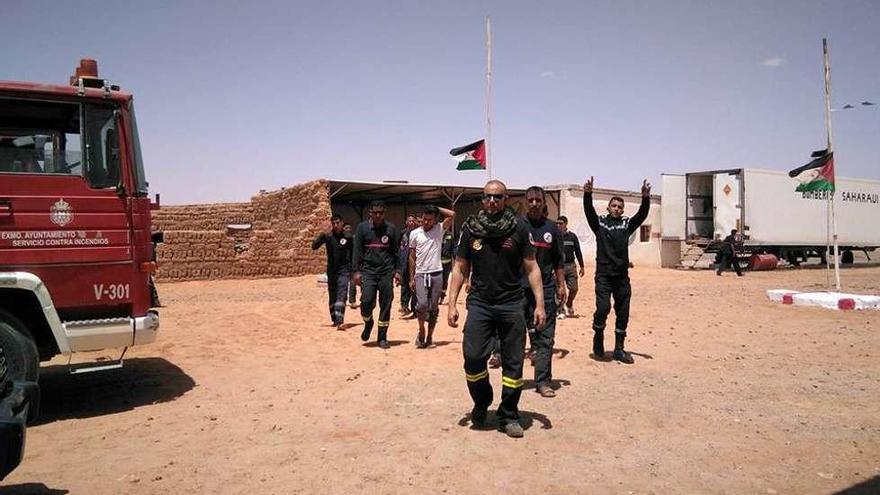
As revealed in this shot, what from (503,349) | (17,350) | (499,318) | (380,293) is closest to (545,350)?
(503,349)

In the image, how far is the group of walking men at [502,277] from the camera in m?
4.43

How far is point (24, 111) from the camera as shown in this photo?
5.05m

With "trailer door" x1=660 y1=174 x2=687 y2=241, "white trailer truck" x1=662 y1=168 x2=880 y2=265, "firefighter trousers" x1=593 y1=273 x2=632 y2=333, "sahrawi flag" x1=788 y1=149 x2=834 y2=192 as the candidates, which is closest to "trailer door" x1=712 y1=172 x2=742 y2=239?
"white trailer truck" x1=662 y1=168 x2=880 y2=265

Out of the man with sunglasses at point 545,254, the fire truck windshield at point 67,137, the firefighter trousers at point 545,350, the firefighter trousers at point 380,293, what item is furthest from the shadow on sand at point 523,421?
the fire truck windshield at point 67,137

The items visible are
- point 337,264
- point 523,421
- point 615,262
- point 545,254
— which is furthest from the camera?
point 337,264

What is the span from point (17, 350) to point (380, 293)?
162 inches

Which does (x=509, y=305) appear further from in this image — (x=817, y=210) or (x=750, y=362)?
(x=817, y=210)

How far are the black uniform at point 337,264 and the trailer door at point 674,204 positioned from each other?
15.3 m

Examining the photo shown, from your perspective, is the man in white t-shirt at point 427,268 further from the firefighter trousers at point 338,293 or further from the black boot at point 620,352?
the black boot at point 620,352

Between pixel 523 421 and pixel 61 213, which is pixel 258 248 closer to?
pixel 61 213

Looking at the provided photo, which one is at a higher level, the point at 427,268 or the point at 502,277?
the point at 502,277

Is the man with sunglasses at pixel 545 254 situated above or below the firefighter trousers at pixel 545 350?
above

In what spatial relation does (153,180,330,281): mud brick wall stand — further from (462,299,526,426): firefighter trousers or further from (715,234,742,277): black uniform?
(462,299,526,426): firefighter trousers

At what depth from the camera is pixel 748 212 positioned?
2100 cm
